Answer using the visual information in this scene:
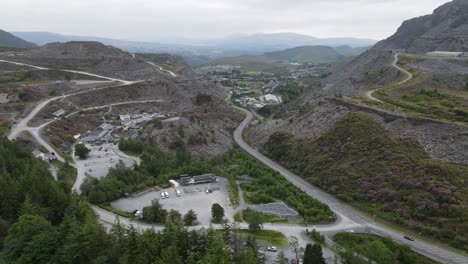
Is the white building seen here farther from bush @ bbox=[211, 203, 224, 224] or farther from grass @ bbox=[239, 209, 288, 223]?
bush @ bbox=[211, 203, 224, 224]

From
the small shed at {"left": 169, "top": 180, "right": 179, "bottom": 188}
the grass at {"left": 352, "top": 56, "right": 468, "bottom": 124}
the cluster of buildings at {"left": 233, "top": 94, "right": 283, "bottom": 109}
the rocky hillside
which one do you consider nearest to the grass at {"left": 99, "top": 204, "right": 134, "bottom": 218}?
the small shed at {"left": 169, "top": 180, "right": 179, "bottom": 188}

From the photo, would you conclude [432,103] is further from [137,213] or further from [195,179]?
[137,213]

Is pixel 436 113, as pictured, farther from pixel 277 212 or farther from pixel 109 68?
pixel 109 68

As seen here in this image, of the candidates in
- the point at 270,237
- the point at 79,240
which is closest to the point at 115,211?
the point at 79,240

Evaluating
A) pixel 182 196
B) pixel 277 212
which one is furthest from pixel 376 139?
pixel 182 196

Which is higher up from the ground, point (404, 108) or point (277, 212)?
point (404, 108)
